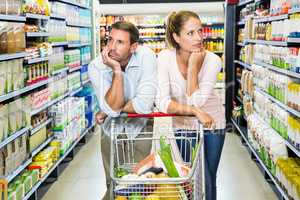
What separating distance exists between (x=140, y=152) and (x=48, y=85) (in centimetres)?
284

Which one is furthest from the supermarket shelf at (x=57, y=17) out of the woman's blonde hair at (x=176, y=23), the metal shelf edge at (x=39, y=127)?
the woman's blonde hair at (x=176, y=23)

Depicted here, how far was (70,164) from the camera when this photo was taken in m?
6.48

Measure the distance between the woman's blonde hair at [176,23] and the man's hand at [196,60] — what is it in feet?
0.62

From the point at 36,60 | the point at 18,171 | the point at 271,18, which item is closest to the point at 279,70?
the point at 271,18

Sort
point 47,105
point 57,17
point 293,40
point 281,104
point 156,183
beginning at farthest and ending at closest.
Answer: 1. point 57,17
2. point 47,105
3. point 281,104
4. point 293,40
5. point 156,183

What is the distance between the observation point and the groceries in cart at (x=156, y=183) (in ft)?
6.98

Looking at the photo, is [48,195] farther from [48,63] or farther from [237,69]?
[237,69]

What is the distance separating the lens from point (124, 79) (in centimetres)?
309

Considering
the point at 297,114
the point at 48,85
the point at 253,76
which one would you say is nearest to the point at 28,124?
the point at 48,85

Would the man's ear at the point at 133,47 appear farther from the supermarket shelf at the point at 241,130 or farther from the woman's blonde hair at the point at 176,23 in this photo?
the supermarket shelf at the point at 241,130

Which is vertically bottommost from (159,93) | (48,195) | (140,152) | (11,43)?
(48,195)

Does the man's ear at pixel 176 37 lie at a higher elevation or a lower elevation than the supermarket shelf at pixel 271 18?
lower

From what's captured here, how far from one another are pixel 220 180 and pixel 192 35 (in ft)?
9.64

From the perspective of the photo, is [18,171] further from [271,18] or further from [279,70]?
[271,18]
